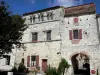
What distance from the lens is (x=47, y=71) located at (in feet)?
79.3

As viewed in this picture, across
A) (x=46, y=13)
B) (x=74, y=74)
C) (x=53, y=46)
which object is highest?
(x=46, y=13)

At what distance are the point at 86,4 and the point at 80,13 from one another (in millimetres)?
2464

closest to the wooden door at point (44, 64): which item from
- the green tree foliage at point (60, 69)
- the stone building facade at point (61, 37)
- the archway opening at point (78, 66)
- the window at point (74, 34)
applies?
the stone building facade at point (61, 37)

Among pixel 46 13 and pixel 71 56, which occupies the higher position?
pixel 46 13

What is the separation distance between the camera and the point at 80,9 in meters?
25.5

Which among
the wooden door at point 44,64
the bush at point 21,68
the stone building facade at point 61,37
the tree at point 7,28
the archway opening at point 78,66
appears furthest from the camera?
the bush at point 21,68

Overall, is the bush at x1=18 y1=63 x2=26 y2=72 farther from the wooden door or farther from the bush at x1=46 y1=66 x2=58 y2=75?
the bush at x1=46 y1=66 x2=58 y2=75

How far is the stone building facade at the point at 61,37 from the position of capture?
23.3 m

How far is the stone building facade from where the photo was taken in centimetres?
2329

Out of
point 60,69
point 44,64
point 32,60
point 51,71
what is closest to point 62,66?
point 60,69

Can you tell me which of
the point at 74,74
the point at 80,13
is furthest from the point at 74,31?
the point at 74,74

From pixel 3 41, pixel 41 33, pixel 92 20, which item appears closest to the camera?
pixel 3 41

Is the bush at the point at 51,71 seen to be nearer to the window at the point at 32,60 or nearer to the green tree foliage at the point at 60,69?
the green tree foliage at the point at 60,69

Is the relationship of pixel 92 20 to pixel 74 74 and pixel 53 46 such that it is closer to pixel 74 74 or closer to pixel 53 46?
pixel 53 46
